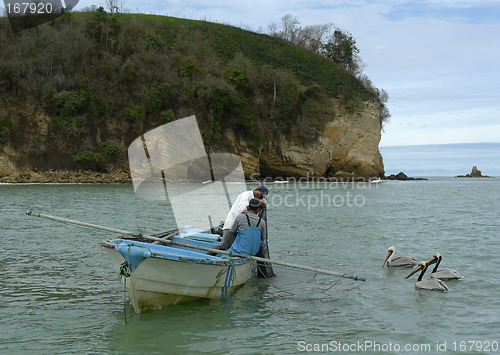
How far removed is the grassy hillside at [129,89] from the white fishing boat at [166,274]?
44659 millimetres

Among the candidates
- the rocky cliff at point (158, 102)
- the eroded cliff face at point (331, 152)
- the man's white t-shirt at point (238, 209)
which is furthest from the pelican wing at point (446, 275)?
the eroded cliff face at point (331, 152)

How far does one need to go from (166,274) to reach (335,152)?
6026 centimetres

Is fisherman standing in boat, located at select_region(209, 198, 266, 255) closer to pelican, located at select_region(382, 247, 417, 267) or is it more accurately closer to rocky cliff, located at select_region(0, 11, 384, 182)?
pelican, located at select_region(382, 247, 417, 267)

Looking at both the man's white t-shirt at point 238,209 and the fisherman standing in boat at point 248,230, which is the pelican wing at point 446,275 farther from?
the man's white t-shirt at point 238,209

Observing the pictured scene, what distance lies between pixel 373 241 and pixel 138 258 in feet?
37.0

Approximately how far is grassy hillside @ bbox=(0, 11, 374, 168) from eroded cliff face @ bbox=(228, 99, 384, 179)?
157 cm

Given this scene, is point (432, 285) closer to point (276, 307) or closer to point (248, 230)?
point (276, 307)

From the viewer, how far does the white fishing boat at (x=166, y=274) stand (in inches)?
316

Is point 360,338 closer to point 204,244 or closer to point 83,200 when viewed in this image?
point 204,244

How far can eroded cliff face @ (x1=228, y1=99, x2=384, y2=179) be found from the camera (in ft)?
210

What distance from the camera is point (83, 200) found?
97.7 feet

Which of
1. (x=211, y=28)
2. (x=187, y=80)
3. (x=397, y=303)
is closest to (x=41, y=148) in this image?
(x=187, y=80)

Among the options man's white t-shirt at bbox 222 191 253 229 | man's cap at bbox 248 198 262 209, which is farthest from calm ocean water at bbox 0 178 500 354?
man's cap at bbox 248 198 262 209

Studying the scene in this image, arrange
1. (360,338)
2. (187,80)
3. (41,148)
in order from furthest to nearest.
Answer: (187,80) < (41,148) < (360,338)
